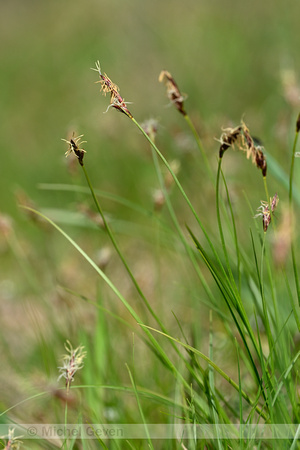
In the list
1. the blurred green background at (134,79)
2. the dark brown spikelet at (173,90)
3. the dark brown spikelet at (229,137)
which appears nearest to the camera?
the dark brown spikelet at (229,137)

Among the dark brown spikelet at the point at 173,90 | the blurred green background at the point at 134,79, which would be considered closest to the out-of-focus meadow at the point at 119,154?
the blurred green background at the point at 134,79

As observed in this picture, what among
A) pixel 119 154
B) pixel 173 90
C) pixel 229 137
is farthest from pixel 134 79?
pixel 229 137

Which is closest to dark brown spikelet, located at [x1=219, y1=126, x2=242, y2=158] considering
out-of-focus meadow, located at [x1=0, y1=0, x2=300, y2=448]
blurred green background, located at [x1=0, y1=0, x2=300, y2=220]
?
out-of-focus meadow, located at [x1=0, y1=0, x2=300, y2=448]

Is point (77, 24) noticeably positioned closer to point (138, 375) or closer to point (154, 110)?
point (154, 110)

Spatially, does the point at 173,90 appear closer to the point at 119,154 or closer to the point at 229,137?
the point at 229,137

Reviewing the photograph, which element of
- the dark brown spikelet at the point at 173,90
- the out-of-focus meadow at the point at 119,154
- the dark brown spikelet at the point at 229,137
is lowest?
the dark brown spikelet at the point at 229,137

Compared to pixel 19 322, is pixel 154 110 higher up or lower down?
higher up

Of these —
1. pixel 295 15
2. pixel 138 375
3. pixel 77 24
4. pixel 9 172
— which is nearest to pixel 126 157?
pixel 9 172

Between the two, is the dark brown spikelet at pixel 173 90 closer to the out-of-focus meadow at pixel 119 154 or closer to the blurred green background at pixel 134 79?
the out-of-focus meadow at pixel 119 154
